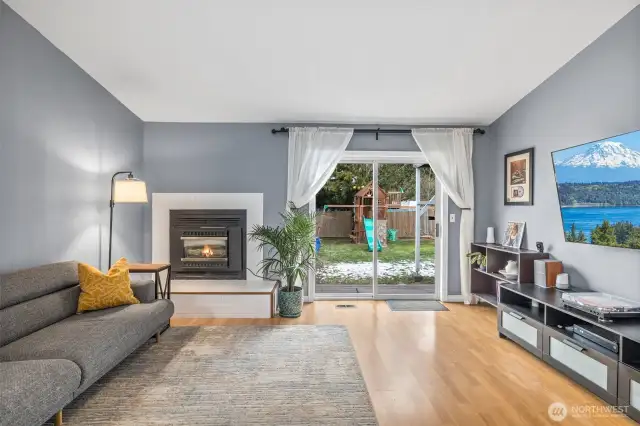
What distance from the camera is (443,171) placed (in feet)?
15.8

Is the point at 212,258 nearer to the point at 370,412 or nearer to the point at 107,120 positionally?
the point at 107,120

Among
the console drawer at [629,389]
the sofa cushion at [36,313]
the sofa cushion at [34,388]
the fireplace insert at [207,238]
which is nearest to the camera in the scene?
the sofa cushion at [34,388]

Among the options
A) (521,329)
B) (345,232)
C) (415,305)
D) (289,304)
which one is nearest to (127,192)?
(289,304)

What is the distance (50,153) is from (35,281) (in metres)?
1.11

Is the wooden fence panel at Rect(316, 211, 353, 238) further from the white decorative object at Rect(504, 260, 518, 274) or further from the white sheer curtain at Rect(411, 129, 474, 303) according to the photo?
the white decorative object at Rect(504, 260, 518, 274)

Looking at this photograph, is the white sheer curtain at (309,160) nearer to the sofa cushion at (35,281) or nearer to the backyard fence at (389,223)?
the backyard fence at (389,223)

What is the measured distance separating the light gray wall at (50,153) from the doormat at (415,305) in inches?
133

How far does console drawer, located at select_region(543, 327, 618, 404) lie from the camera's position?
2375 mm

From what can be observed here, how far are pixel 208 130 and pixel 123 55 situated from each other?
155cm

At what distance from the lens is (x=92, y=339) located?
2387 mm

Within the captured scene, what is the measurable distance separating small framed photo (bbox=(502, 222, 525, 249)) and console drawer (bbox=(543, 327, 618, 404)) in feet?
4.93

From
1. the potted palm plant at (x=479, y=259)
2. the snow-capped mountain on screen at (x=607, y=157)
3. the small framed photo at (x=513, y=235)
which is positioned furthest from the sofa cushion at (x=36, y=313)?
the small framed photo at (x=513, y=235)

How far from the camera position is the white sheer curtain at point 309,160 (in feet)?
15.5

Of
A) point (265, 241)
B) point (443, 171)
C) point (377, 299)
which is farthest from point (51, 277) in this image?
point (443, 171)
